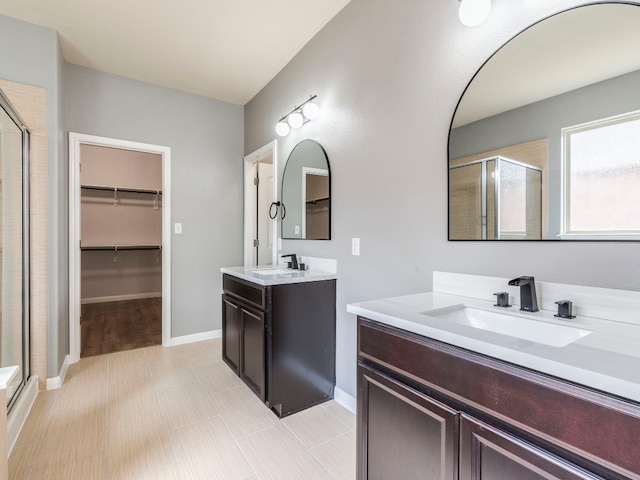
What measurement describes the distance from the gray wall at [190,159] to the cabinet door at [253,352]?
1.40 metres

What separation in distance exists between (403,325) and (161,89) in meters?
3.50

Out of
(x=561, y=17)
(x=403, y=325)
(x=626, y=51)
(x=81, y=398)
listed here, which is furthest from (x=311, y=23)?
(x=81, y=398)

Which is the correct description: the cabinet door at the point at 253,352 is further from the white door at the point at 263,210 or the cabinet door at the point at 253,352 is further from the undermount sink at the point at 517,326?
the white door at the point at 263,210

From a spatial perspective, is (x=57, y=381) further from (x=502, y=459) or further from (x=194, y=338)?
(x=502, y=459)

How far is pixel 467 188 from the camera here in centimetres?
145

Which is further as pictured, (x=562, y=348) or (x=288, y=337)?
(x=288, y=337)

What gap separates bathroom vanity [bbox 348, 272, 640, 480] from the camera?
0.63 m

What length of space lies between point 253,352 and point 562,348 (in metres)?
1.86

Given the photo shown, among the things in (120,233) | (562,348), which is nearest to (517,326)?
(562,348)

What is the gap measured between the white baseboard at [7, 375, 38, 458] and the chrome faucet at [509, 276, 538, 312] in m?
2.61

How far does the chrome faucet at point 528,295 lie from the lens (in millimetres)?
1137

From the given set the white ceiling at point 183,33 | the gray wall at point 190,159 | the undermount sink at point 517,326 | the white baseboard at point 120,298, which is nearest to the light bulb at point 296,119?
the white ceiling at point 183,33

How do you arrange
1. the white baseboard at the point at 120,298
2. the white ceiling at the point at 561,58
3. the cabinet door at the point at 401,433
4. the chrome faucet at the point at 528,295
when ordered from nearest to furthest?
the cabinet door at the point at 401,433 → the white ceiling at the point at 561,58 → the chrome faucet at the point at 528,295 → the white baseboard at the point at 120,298

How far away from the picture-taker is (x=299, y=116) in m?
2.55
